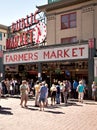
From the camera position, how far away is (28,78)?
125 feet

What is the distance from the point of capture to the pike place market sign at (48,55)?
30.0 m

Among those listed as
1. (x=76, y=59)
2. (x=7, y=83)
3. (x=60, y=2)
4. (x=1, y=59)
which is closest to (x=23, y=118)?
(x=76, y=59)

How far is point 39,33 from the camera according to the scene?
126 feet

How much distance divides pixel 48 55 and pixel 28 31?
830cm

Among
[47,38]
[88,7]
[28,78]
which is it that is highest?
[88,7]

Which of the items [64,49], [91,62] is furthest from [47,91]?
[64,49]

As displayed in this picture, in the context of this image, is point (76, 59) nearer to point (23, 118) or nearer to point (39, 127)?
point (23, 118)

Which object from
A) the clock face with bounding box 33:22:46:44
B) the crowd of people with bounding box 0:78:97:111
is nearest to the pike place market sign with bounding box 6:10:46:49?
the clock face with bounding box 33:22:46:44

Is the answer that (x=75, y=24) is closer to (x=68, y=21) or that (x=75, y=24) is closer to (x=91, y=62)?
(x=68, y=21)

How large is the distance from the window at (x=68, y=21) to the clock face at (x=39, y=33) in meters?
2.81

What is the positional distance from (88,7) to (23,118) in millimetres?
19550

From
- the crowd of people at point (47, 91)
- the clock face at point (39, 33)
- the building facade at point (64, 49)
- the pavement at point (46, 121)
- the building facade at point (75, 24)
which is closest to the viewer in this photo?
the pavement at point (46, 121)

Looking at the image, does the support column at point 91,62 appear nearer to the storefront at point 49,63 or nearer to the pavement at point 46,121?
the storefront at point 49,63

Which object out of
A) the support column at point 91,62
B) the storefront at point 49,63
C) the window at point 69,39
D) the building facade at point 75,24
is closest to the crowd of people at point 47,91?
the support column at point 91,62
